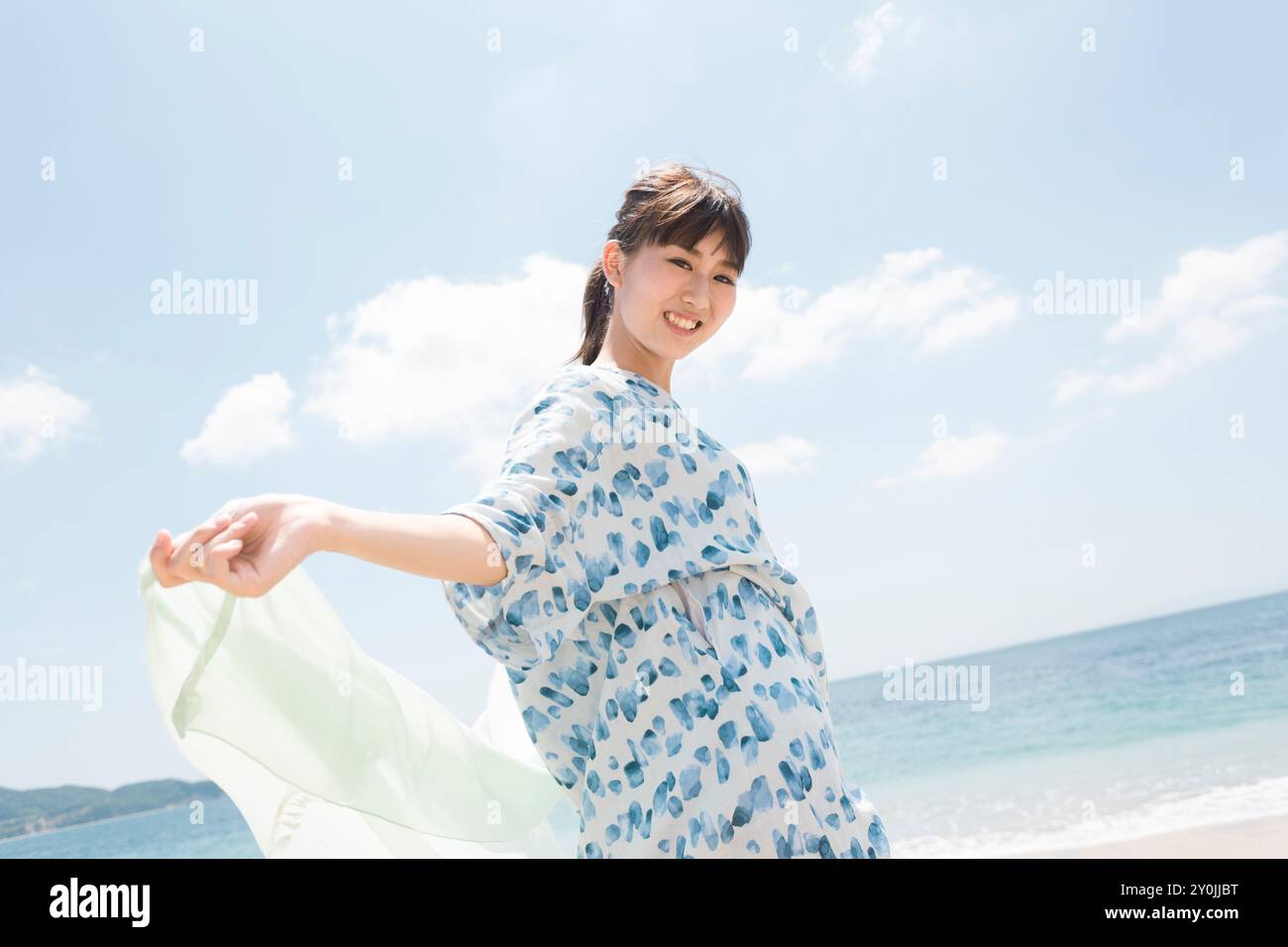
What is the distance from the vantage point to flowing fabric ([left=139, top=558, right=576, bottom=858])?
1.60 m

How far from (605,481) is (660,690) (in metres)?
0.36

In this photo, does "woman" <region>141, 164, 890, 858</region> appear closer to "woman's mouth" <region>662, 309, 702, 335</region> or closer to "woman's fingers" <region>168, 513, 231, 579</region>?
"woman's mouth" <region>662, 309, 702, 335</region>

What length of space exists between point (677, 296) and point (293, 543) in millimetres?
1062

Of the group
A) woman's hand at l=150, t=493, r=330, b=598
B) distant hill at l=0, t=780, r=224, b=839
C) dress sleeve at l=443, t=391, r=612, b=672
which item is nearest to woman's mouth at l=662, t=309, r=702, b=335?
dress sleeve at l=443, t=391, r=612, b=672

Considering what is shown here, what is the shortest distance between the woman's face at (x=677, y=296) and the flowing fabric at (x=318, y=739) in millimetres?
818

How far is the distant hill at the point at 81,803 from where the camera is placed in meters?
30.3

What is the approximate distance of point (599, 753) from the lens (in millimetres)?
1641

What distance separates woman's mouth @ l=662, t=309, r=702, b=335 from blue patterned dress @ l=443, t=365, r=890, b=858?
0.68 ft

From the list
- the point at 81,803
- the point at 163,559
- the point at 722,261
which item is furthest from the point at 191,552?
the point at 81,803

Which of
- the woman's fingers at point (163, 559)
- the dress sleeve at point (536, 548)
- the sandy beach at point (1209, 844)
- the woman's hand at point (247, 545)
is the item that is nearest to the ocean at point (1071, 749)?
the sandy beach at point (1209, 844)

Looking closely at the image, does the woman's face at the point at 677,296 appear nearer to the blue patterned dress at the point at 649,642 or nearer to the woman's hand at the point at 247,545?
the blue patterned dress at the point at 649,642

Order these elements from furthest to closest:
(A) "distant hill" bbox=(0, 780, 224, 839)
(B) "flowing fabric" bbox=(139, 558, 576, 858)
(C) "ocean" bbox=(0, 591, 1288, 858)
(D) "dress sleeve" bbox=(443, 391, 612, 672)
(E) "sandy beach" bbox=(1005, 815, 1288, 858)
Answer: (A) "distant hill" bbox=(0, 780, 224, 839), (C) "ocean" bbox=(0, 591, 1288, 858), (E) "sandy beach" bbox=(1005, 815, 1288, 858), (B) "flowing fabric" bbox=(139, 558, 576, 858), (D) "dress sleeve" bbox=(443, 391, 612, 672)
